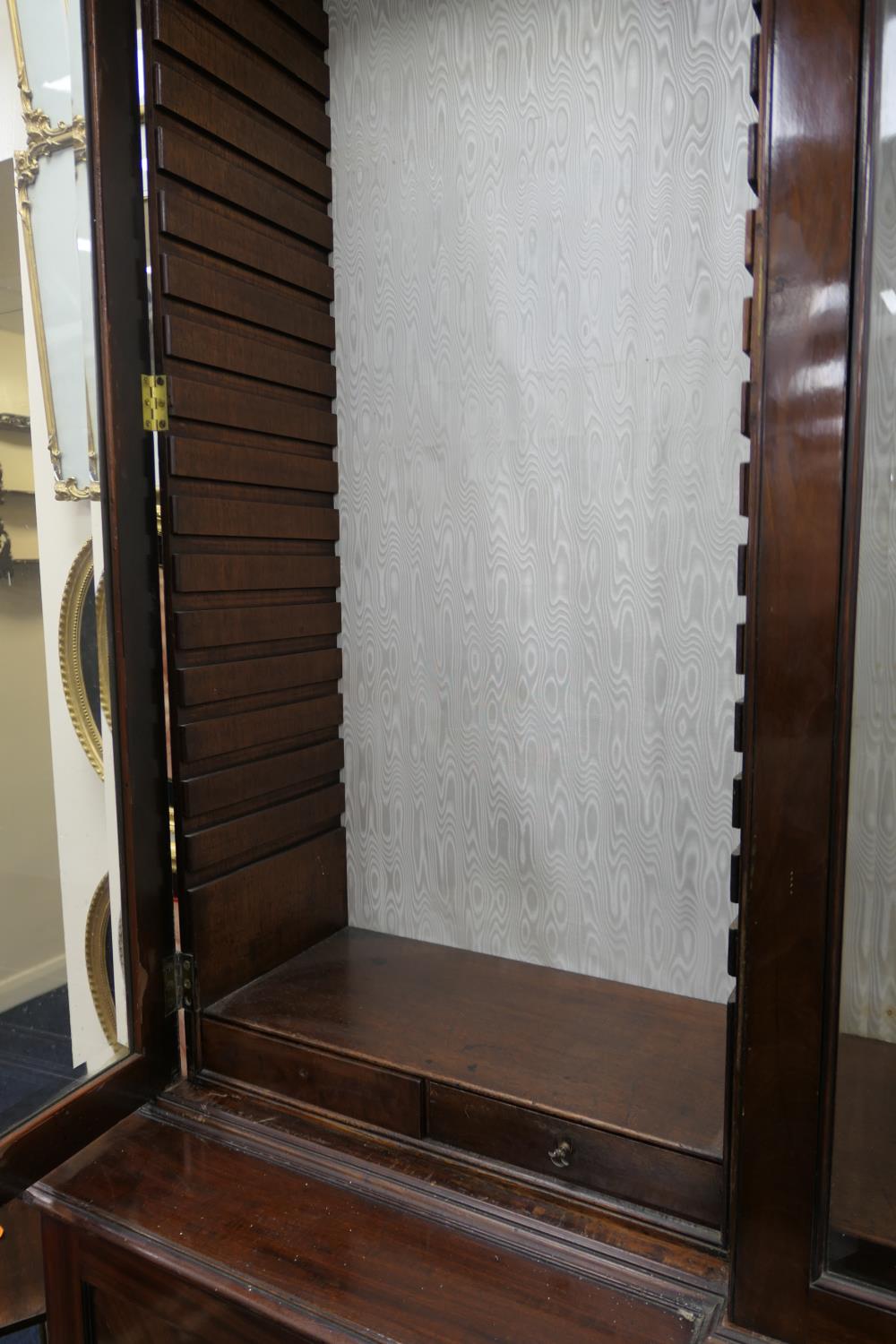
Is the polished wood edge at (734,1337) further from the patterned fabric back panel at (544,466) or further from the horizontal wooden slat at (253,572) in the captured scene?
the horizontal wooden slat at (253,572)

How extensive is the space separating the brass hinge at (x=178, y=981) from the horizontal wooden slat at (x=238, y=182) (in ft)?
4.45

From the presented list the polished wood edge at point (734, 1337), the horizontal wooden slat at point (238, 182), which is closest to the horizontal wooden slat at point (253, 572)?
the horizontal wooden slat at point (238, 182)

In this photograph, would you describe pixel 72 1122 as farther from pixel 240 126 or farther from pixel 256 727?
pixel 240 126

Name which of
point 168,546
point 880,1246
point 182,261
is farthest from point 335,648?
point 880,1246

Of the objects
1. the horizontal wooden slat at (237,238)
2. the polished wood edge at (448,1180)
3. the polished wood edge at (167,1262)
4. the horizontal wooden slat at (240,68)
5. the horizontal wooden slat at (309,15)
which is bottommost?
the polished wood edge at (167,1262)

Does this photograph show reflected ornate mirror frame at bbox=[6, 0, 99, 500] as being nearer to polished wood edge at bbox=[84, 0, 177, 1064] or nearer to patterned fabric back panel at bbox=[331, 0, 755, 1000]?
polished wood edge at bbox=[84, 0, 177, 1064]

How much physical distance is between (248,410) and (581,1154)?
1.38 metres

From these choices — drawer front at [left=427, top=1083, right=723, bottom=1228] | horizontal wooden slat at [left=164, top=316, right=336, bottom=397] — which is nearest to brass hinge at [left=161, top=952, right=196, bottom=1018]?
drawer front at [left=427, top=1083, right=723, bottom=1228]

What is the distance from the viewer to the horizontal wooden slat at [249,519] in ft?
5.47

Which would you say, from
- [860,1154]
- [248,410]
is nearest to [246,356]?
[248,410]

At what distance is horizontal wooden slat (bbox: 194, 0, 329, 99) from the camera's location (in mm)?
1677

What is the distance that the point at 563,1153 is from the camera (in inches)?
56.2

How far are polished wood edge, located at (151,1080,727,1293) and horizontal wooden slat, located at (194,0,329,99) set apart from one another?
1885 mm

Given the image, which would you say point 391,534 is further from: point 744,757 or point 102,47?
point 744,757
